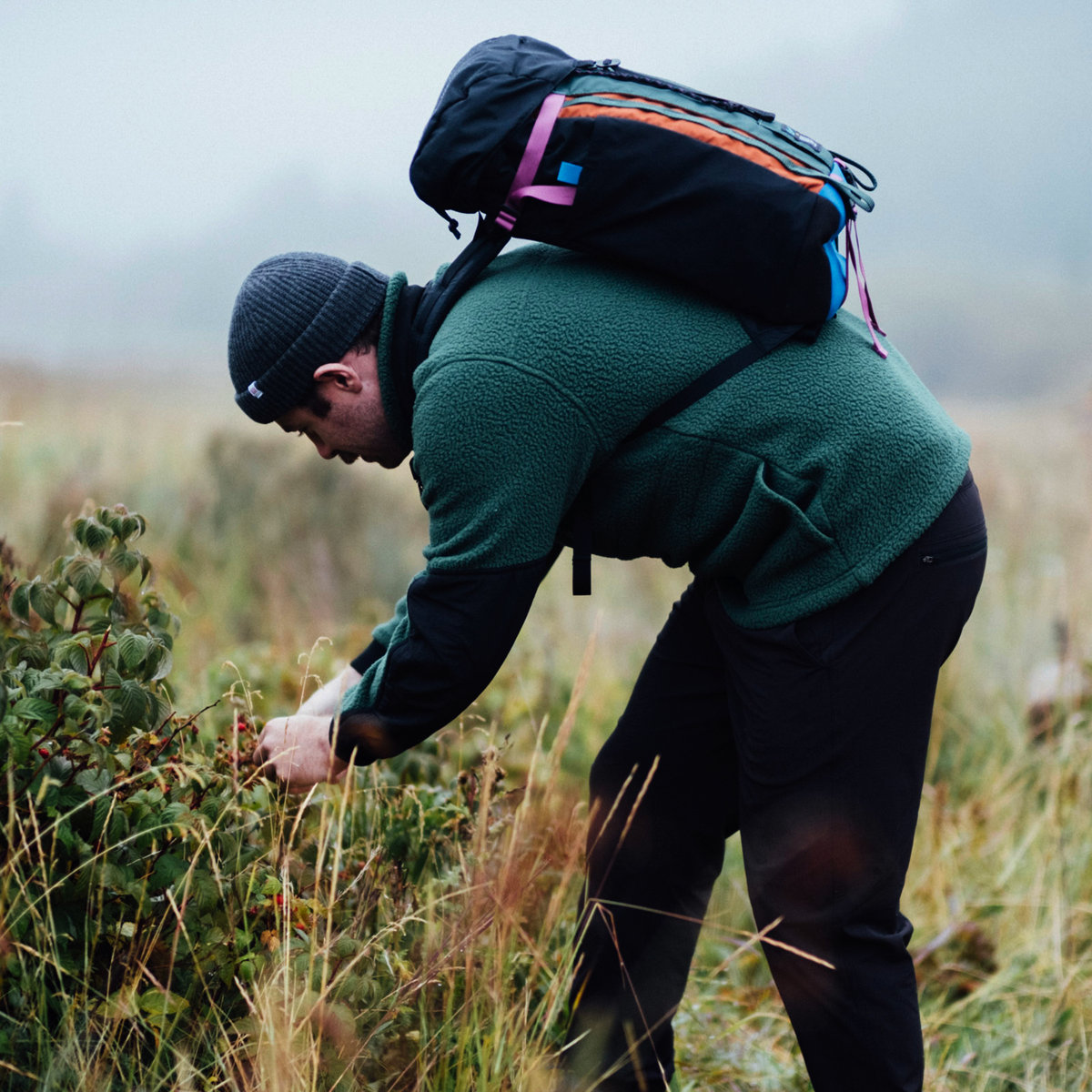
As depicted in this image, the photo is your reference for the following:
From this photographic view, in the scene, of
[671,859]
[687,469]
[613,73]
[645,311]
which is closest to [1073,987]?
[671,859]

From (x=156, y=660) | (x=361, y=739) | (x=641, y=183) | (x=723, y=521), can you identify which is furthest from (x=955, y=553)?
(x=156, y=660)

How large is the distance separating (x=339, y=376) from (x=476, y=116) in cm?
51

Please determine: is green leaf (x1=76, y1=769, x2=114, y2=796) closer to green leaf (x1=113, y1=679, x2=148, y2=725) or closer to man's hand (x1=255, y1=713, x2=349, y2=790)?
green leaf (x1=113, y1=679, x2=148, y2=725)

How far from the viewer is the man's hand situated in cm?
193

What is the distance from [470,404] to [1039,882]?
2.51 metres

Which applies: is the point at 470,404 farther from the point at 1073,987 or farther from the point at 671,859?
the point at 1073,987

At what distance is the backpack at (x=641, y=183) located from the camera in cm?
173

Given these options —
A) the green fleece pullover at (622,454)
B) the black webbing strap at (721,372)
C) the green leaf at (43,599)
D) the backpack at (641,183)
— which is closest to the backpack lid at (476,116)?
the backpack at (641,183)

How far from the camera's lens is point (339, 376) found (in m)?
1.99

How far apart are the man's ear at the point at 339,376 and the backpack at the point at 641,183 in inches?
12.7

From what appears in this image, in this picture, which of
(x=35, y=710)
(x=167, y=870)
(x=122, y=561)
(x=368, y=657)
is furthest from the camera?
(x=368, y=657)

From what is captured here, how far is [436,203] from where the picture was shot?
182 cm

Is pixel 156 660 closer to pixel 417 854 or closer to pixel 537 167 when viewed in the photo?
pixel 417 854

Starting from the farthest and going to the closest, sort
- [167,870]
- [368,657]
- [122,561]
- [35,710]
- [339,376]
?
[368,657], [339,376], [122,561], [167,870], [35,710]
